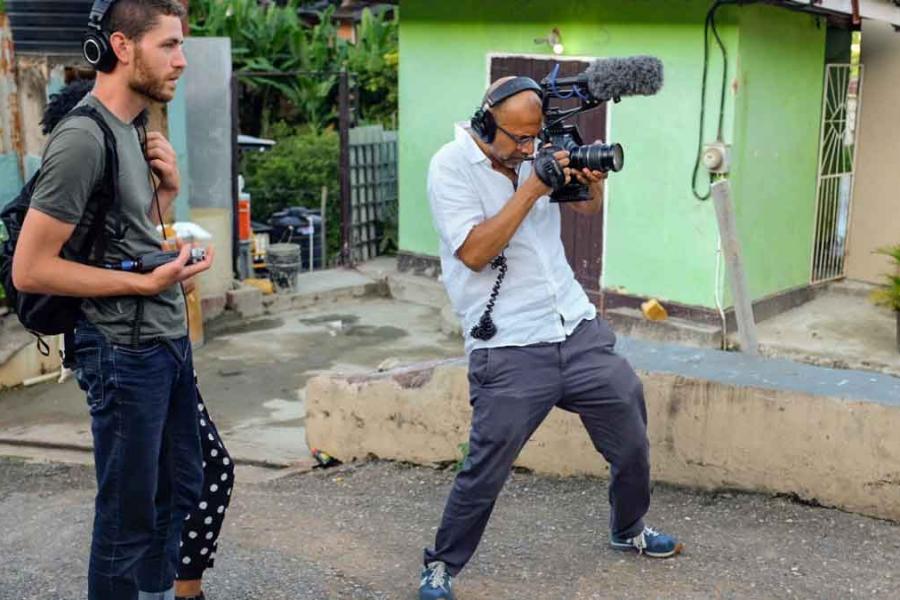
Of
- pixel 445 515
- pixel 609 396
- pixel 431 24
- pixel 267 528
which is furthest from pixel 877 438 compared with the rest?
pixel 431 24

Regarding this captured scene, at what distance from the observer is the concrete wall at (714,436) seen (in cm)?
432

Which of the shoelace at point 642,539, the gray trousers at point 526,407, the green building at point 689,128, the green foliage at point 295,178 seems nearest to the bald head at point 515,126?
the gray trousers at point 526,407

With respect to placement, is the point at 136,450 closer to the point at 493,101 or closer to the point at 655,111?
the point at 493,101

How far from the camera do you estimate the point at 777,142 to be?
9.86 meters

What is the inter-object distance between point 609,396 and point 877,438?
4.07 feet

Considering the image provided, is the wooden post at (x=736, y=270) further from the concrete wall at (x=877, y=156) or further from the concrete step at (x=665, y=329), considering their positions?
the concrete wall at (x=877, y=156)

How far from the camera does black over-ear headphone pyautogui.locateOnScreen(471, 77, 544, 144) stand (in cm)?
359

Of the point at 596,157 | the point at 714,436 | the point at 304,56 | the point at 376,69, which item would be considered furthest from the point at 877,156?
the point at 304,56

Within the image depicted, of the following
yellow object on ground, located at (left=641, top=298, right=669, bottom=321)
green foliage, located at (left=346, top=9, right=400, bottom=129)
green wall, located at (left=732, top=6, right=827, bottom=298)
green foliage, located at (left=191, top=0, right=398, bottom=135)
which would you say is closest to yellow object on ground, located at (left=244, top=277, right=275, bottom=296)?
yellow object on ground, located at (left=641, top=298, right=669, bottom=321)

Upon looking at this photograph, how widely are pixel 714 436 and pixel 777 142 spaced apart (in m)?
5.83

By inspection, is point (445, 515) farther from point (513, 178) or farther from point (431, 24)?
point (431, 24)

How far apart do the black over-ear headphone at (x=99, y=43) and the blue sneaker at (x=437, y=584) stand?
181cm

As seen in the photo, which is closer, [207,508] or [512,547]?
[207,508]

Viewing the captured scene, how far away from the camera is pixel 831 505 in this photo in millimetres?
4445
